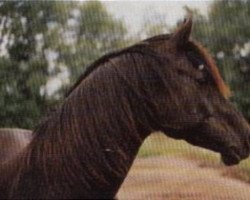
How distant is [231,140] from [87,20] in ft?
1.70

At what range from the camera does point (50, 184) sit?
0.75 metres

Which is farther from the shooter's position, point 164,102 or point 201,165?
point 201,165

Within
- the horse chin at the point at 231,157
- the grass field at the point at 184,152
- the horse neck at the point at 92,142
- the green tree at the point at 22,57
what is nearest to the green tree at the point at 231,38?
the grass field at the point at 184,152

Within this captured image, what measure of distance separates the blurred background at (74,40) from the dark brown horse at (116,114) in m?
0.40

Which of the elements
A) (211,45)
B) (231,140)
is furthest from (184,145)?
(231,140)

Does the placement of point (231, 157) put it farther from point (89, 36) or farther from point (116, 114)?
point (89, 36)

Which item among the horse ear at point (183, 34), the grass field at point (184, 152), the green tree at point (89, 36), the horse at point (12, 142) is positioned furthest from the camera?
the green tree at point (89, 36)

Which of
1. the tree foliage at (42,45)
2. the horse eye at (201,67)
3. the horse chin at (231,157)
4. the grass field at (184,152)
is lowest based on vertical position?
the grass field at (184,152)

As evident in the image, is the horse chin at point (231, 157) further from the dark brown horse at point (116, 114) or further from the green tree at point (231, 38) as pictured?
the green tree at point (231, 38)

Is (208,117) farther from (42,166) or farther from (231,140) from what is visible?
(42,166)

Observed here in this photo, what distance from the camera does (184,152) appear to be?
3.82ft

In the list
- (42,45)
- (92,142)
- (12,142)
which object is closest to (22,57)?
(42,45)

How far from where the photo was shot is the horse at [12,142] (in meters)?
0.88

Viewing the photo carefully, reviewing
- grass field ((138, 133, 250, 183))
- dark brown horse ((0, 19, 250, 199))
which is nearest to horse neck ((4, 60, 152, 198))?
dark brown horse ((0, 19, 250, 199))
